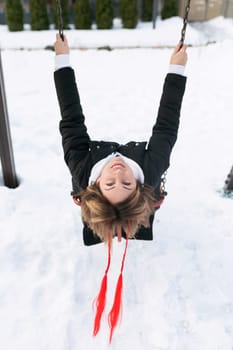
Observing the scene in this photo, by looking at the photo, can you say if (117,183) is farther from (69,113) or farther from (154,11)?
(154,11)

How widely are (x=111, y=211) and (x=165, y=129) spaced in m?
0.58

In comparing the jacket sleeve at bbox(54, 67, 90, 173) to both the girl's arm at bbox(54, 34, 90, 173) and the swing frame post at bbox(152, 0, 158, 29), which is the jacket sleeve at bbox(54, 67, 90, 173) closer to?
the girl's arm at bbox(54, 34, 90, 173)

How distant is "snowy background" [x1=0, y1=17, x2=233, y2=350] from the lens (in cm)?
183

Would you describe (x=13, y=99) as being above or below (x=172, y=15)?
below

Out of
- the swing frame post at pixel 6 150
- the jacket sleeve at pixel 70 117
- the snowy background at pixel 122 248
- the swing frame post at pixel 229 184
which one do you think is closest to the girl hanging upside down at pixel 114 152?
the jacket sleeve at pixel 70 117

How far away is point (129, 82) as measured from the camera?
5.66 meters

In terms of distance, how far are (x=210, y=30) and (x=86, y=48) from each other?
318 centimetres

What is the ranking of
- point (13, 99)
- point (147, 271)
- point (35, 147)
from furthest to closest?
1. point (13, 99)
2. point (35, 147)
3. point (147, 271)

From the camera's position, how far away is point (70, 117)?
5.89 feet

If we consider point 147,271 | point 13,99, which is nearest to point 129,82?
point 13,99

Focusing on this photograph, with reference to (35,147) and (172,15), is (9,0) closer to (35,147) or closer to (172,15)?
(172,15)

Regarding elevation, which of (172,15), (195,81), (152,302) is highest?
(172,15)

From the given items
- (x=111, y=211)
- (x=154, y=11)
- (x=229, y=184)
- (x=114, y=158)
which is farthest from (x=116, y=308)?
(x=154, y=11)

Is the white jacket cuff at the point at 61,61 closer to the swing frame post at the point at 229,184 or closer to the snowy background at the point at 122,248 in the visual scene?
the snowy background at the point at 122,248
